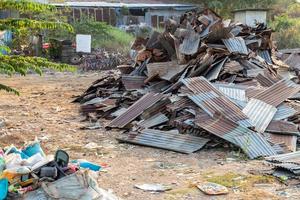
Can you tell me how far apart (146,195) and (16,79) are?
13404 mm

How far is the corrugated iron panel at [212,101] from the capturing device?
744 cm

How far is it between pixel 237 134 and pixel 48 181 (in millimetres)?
3536

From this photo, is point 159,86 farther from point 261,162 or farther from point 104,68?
point 104,68

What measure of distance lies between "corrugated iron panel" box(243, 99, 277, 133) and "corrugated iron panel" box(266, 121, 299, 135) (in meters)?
0.09

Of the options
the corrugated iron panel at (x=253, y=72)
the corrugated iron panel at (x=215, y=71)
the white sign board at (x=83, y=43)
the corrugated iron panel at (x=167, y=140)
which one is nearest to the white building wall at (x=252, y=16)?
the white sign board at (x=83, y=43)

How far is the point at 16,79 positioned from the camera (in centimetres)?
1748

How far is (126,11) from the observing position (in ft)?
95.2

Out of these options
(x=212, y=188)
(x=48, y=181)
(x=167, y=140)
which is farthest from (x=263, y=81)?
(x=48, y=181)

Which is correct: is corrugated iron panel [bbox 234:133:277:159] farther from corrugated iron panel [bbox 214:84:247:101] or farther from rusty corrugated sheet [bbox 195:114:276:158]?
corrugated iron panel [bbox 214:84:247:101]

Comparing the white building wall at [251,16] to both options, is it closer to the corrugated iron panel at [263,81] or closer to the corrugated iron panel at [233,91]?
the corrugated iron panel at [263,81]

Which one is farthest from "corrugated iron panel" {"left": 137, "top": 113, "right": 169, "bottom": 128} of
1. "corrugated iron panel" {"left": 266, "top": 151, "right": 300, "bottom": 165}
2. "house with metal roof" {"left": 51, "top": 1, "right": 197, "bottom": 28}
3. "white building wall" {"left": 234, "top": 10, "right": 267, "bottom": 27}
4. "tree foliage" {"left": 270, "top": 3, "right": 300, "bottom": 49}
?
"house with metal roof" {"left": 51, "top": 1, "right": 197, "bottom": 28}

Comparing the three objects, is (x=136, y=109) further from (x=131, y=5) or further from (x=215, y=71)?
(x=131, y=5)

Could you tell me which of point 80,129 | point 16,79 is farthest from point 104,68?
point 80,129

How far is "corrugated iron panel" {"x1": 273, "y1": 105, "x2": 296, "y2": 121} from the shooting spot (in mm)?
7844
